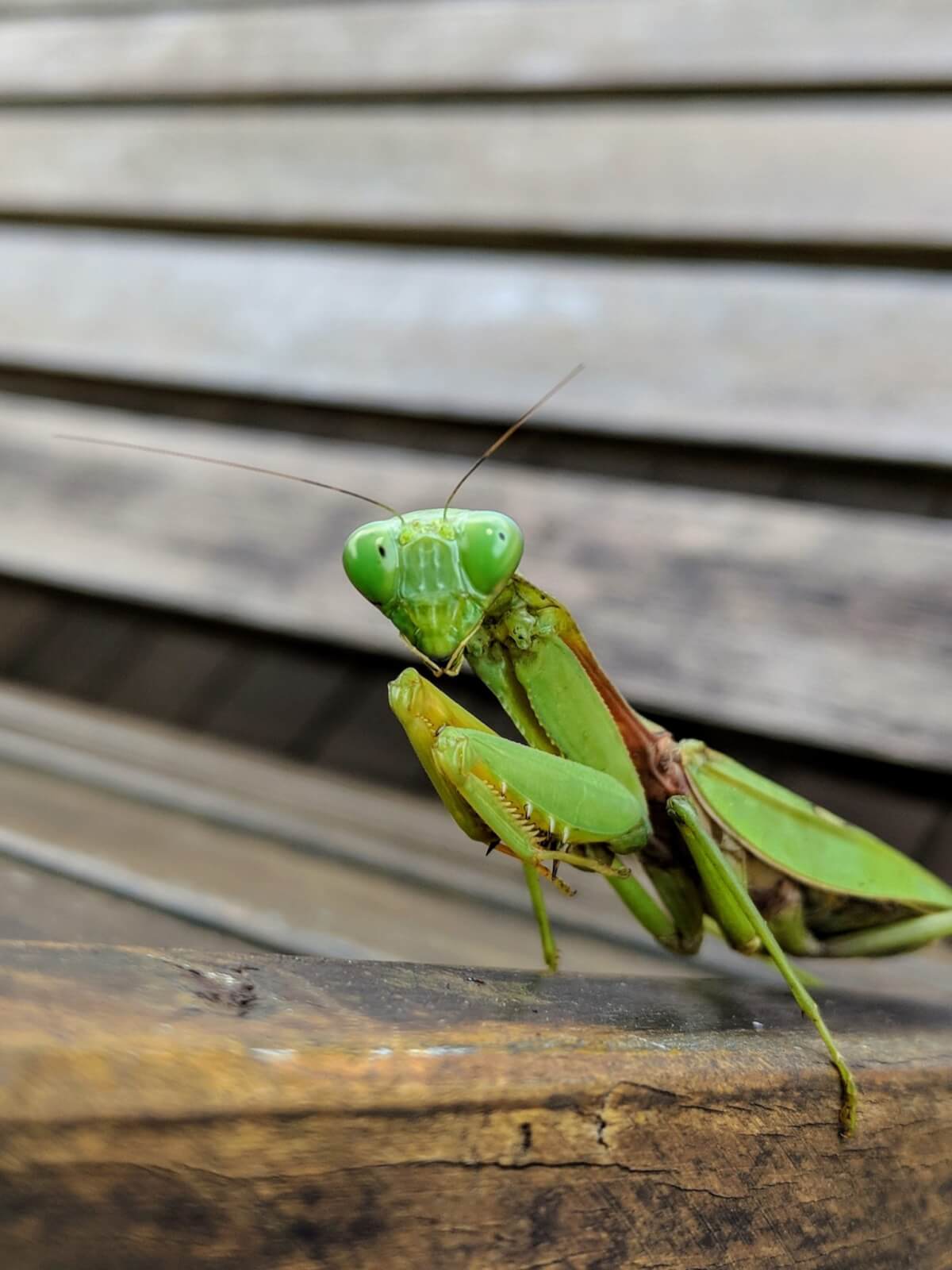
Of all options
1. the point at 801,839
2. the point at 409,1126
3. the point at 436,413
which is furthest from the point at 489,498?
the point at 409,1126

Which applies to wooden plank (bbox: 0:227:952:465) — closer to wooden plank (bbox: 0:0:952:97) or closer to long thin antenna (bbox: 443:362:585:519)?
long thin antenna (bbox: 443:362:585:519)

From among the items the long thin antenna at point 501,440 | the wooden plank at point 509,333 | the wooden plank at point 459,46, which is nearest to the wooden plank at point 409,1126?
the long thin antenna at point 501,440

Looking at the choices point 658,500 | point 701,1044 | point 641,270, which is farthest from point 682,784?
point 641,270

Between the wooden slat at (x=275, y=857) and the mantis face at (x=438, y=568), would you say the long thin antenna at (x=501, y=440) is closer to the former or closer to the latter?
the mantis face at (x=438, y=568)

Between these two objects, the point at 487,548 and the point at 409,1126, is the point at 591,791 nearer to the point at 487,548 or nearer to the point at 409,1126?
the point at 487,548

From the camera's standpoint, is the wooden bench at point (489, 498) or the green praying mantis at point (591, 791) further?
the green praying mantis at point (591, 791)

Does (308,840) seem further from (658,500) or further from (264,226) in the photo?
(264,226)
